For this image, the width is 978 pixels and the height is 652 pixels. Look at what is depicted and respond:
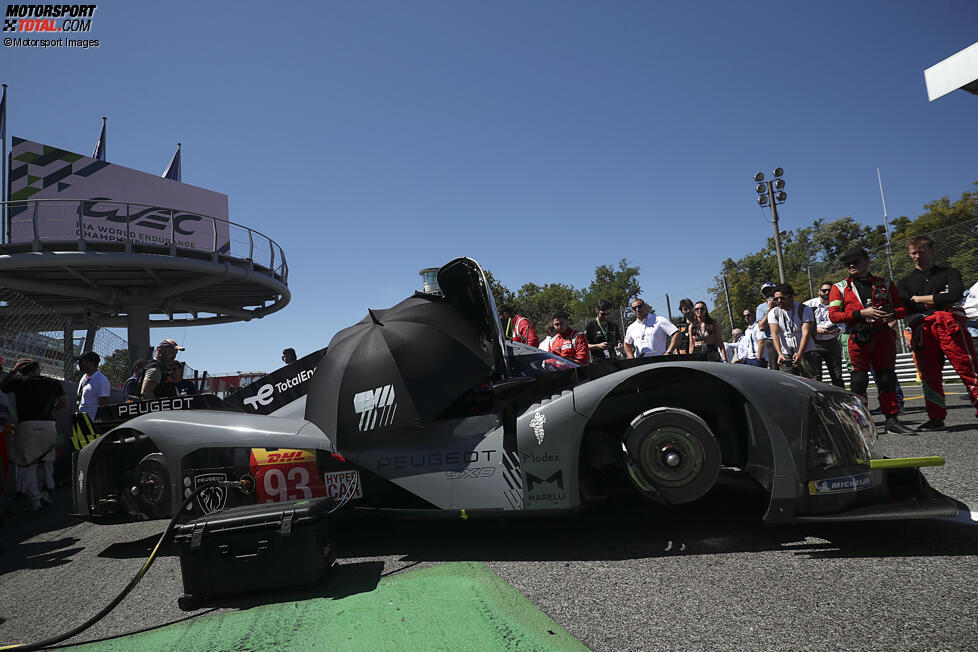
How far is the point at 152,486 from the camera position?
327 centimetres

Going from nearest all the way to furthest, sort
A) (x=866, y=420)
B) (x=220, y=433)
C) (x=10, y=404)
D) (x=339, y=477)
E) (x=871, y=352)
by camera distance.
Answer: (x=866, y=420) → (x=339, y=477) → (x=220, y=433) → (x=871, y=352) → (x=10, y=404)

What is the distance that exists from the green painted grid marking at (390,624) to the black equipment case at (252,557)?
0.13 metres

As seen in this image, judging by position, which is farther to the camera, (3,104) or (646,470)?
(3,104)

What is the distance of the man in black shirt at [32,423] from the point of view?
5.57 m

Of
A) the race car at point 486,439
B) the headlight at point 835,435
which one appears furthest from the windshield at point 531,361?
the headlight at point 835,435

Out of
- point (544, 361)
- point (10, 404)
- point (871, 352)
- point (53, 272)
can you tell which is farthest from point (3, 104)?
point (871, 352)

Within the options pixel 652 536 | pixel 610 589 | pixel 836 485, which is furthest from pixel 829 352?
pixel 610 589

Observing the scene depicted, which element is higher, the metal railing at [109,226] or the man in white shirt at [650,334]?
the metal railing at [109,226]

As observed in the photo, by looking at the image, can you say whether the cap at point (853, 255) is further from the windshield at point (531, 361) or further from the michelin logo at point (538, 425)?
the michelin logo at point (538, 425)

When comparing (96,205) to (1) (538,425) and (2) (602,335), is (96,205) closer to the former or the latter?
(2) (602,335)

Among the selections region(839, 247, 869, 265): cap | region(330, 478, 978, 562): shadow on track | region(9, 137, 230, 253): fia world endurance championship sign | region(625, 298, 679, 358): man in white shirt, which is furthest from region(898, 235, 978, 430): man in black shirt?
region(9, 137, 230, 253): fia world endurance championship sign

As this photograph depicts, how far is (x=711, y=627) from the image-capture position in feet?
5.52

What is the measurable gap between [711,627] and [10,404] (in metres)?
7.08

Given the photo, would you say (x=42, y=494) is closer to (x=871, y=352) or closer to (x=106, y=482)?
(x=106, y=482)
